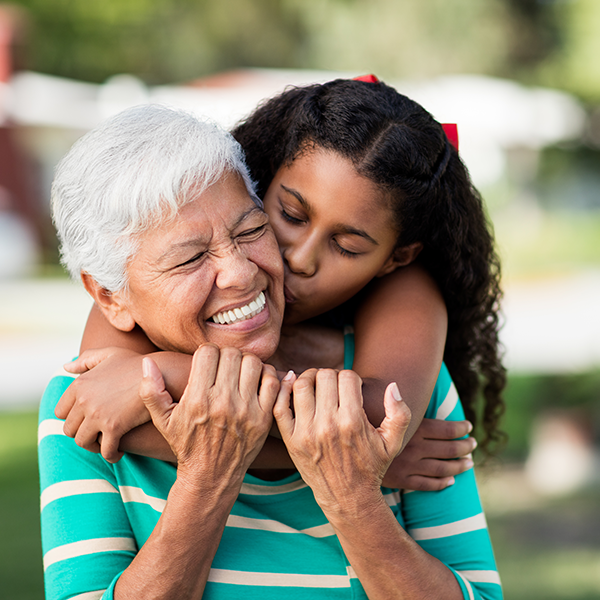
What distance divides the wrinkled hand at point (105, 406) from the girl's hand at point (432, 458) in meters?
0.76

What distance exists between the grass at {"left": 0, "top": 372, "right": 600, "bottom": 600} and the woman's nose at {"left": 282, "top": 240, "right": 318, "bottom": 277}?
155 inches

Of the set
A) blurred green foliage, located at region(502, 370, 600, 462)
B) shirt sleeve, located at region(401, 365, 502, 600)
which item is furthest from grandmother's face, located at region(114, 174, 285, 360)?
blurred green foliage, located at region(502, 370, 600, 462)

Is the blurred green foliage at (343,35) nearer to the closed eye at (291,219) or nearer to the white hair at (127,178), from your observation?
the closed eye at (291,219)

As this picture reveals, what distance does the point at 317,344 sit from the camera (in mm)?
2441

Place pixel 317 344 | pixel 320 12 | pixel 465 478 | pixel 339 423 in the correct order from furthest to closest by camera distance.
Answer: pixel 320 12 → pixel 317 344 → pixel 465 478 → pixel 339 423

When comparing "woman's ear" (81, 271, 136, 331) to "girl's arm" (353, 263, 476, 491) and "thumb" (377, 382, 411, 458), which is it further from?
"thumb" (377, 382, 411, 458)

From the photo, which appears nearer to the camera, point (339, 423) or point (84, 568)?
point (339, 423)

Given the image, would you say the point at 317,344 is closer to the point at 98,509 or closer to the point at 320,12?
the point at 98,509

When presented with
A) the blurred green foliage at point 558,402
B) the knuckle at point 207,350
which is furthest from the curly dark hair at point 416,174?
the blurred green foliage at point 558,402

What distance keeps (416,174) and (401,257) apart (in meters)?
0.32

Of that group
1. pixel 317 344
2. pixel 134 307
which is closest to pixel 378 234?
pixel 317 344

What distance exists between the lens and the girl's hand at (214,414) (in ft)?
5.88

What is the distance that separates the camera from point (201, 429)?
5.93ft

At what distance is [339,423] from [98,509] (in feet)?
2.44
